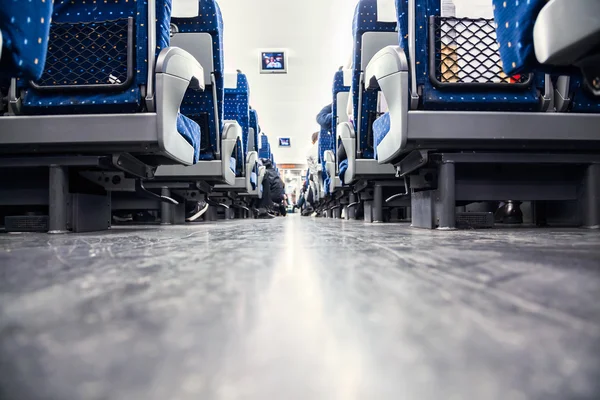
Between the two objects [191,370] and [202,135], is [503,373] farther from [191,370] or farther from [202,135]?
[202,135]

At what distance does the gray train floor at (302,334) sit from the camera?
0.83ft

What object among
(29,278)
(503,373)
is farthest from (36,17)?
(503,373)

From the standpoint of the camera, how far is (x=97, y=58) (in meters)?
1.81

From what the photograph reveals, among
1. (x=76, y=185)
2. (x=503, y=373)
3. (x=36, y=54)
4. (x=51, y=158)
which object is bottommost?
(x=503, y=373)

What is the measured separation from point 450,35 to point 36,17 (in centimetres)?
185

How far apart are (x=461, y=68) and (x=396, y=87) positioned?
37cm

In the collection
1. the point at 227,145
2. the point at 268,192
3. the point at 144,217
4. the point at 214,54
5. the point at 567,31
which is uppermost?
the point at 214,54

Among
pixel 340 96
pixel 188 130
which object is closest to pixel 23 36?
pixel 188 130

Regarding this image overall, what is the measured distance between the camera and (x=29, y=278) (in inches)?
25.0

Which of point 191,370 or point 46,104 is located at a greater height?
point 46,104

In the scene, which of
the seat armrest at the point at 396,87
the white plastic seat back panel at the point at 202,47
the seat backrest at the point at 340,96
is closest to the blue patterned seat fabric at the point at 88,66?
the white plastic seat back panel at the point at 202,47

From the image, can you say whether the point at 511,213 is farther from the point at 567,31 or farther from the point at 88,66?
the point at 88,66

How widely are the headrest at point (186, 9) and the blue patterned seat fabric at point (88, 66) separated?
1103mm

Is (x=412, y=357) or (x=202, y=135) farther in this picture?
(x=202, y=135)
